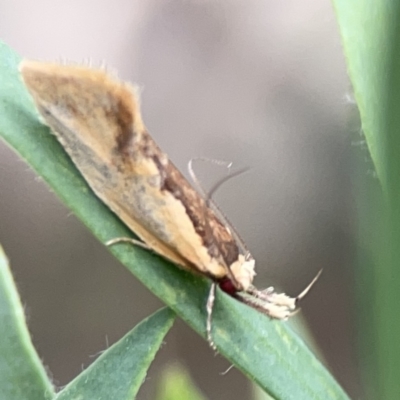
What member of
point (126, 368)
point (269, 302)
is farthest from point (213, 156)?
point (126, 368)

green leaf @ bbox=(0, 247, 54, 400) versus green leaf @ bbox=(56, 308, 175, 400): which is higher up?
green leaf @ bbox=(0, 247, 54, 400)

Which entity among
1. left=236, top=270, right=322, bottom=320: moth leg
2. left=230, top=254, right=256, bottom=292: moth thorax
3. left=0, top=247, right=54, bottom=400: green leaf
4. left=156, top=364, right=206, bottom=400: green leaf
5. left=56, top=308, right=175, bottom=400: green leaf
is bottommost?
left=156, top=364, right=206, bottom=400: green leaf

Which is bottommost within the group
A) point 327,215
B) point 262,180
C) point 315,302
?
point 315,302

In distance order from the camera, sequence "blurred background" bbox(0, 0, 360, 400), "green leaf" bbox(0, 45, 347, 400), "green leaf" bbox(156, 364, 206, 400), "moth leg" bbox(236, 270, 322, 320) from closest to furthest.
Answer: "green leaf" bbox(0, 45, 347, 400) → "moth leg" bbox(236, 270, 322, 320) → "green leaf" bbox(156, 364, 206, 400) → "blurred background" bbox(0, 0, 360, 400)

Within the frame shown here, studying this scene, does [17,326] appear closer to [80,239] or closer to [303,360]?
[303,360]

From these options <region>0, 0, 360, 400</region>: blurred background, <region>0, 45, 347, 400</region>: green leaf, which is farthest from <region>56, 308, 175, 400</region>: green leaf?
<region>0, 0, 360, 400</region>: blurred background

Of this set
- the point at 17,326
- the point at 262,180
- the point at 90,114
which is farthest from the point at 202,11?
the point at 17,326

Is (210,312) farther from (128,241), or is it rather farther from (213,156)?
(213,156)

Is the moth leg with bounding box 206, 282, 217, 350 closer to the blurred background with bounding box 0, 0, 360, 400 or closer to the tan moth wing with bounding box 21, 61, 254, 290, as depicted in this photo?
the tan moth wing with bounding box 21, 61, 254, 290
